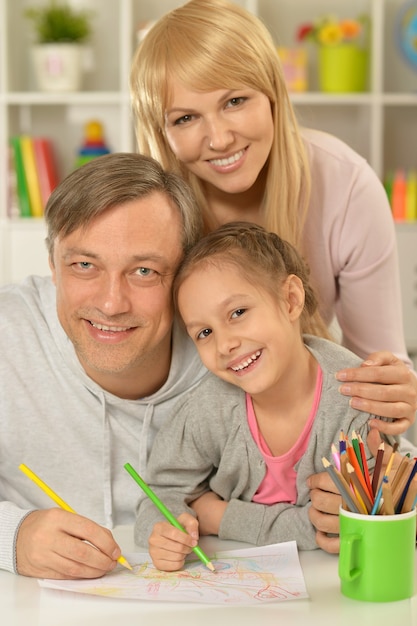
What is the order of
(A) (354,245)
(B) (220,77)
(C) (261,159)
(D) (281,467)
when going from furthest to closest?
(A) (354,245), (C) (261,159), (B) (220,77), (D) (281,467)

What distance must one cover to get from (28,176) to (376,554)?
3.03 meters

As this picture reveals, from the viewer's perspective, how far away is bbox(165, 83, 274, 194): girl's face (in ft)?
5.78

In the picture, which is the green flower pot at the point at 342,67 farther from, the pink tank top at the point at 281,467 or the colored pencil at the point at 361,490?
the colored pencil at the point at 361,490

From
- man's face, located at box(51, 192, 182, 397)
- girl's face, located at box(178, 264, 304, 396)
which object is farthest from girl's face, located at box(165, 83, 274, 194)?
girl's face, located at box(178, 264, 304, 396)

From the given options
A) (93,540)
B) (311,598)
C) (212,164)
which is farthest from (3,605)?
(212,164)

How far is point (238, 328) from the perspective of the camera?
54.7 inches

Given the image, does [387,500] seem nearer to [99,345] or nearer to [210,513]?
[210,513]

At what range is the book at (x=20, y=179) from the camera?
387 centimetres

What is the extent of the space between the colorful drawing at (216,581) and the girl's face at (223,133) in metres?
0.79

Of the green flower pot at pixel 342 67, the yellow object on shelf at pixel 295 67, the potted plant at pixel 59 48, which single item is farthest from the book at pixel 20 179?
the green flower pot at pixel 342 67

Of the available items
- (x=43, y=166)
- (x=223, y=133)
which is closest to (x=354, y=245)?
(x=223, y=133)

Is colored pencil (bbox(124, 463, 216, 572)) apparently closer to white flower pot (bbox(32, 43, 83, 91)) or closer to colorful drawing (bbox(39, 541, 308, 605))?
colorful drawing (bbox(39, 541, 308, 605))

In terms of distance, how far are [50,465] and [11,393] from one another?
0.44 ft

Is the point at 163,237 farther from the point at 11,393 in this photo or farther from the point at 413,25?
the point at 413,25
